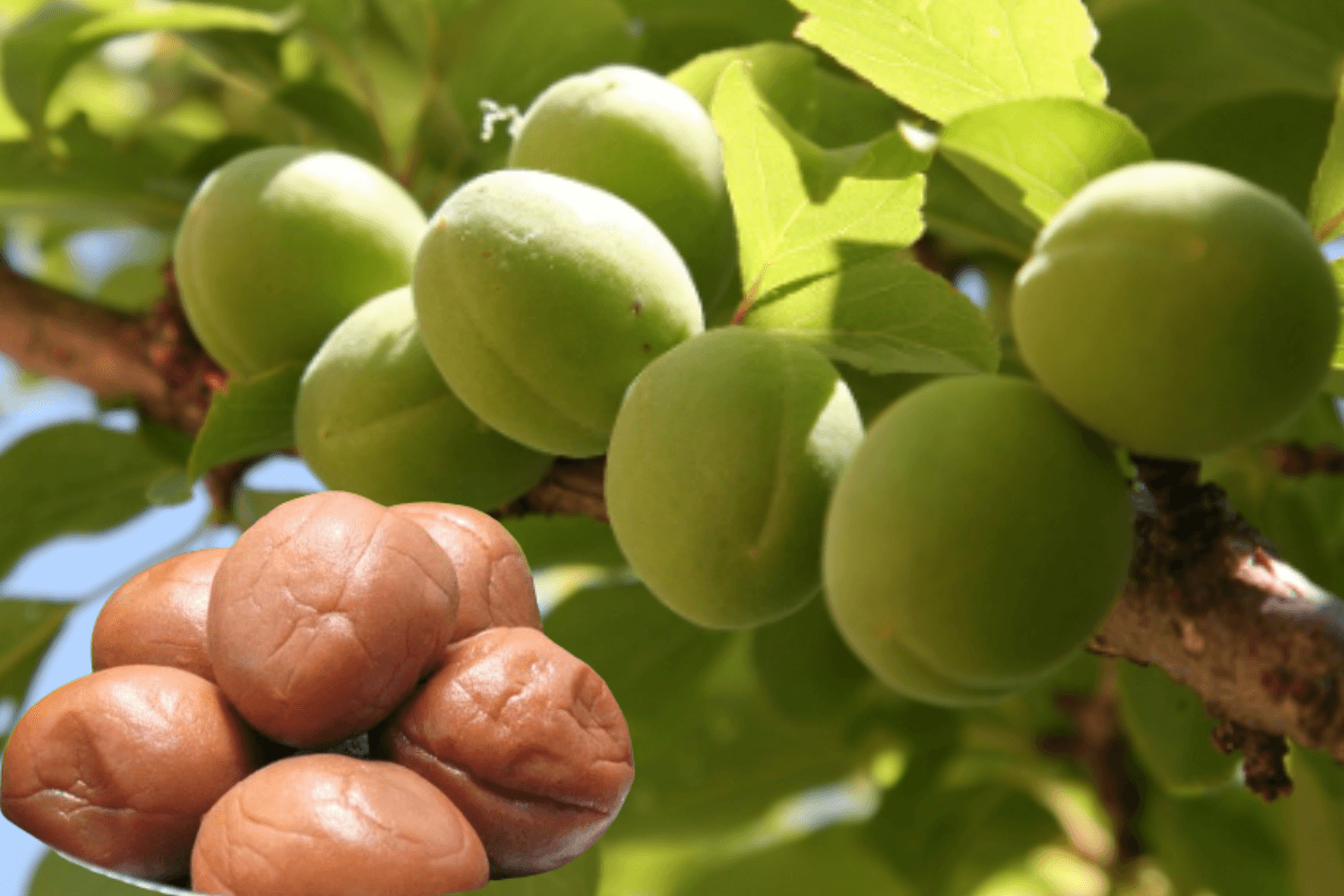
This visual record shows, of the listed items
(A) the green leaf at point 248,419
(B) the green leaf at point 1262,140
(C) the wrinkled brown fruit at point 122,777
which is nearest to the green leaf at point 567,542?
(A) the green leaf at point 248,419

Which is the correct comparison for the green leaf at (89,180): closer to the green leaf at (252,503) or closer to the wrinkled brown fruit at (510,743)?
the green leaf at (252,503)

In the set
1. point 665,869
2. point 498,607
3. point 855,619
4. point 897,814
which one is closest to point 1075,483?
point 855,619

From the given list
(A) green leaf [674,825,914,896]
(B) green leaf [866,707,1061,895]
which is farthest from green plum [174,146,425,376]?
(B) green leaf [866,707,1061,895]

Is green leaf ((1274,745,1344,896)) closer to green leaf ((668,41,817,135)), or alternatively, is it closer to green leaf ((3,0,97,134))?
green leaf ((668,41,817,135))

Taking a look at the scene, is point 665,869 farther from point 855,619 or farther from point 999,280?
point 855,619

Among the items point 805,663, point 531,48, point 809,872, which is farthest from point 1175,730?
point 531,48

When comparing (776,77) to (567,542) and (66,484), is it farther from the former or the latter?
(66,484)
